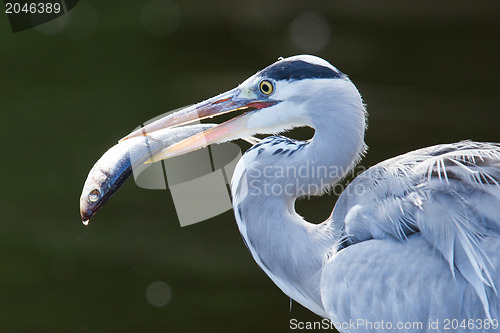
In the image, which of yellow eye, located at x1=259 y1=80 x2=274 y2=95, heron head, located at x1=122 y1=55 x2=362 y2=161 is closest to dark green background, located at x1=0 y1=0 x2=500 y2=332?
heron head, located at x1=122 y1=55 x2=362 y2=161

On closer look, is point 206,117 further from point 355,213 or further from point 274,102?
point 355,213

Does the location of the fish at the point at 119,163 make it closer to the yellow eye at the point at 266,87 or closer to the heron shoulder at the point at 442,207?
the yellow eye at the point at 266,87

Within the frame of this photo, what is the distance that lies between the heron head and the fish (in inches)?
1.3

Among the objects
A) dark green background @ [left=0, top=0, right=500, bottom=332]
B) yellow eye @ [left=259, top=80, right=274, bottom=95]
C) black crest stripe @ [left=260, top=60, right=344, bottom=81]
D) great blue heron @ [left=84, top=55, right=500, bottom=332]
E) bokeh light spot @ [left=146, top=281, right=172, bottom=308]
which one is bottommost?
bokeh light spot @ [left=146, top=281, right=172, bottom=308]

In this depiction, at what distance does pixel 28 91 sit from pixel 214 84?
63.4 inches

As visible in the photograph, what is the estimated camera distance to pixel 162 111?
20.3 ft

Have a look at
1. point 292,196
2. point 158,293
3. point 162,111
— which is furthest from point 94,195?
point 162,111

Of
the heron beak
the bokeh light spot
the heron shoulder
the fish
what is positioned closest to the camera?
the heron shoulder

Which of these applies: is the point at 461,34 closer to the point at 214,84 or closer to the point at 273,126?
the point at 214,84

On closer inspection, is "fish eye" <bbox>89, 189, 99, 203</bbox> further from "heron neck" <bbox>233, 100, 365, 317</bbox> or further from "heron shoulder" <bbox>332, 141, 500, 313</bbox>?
"heron shoulder" <bbox>332, 141, 500, 313</bbox>

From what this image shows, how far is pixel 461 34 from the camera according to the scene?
6652mm

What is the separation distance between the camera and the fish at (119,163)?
97.5 inches

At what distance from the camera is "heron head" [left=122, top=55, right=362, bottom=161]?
2680 millimetres

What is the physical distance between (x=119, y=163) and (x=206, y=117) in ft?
1.32
